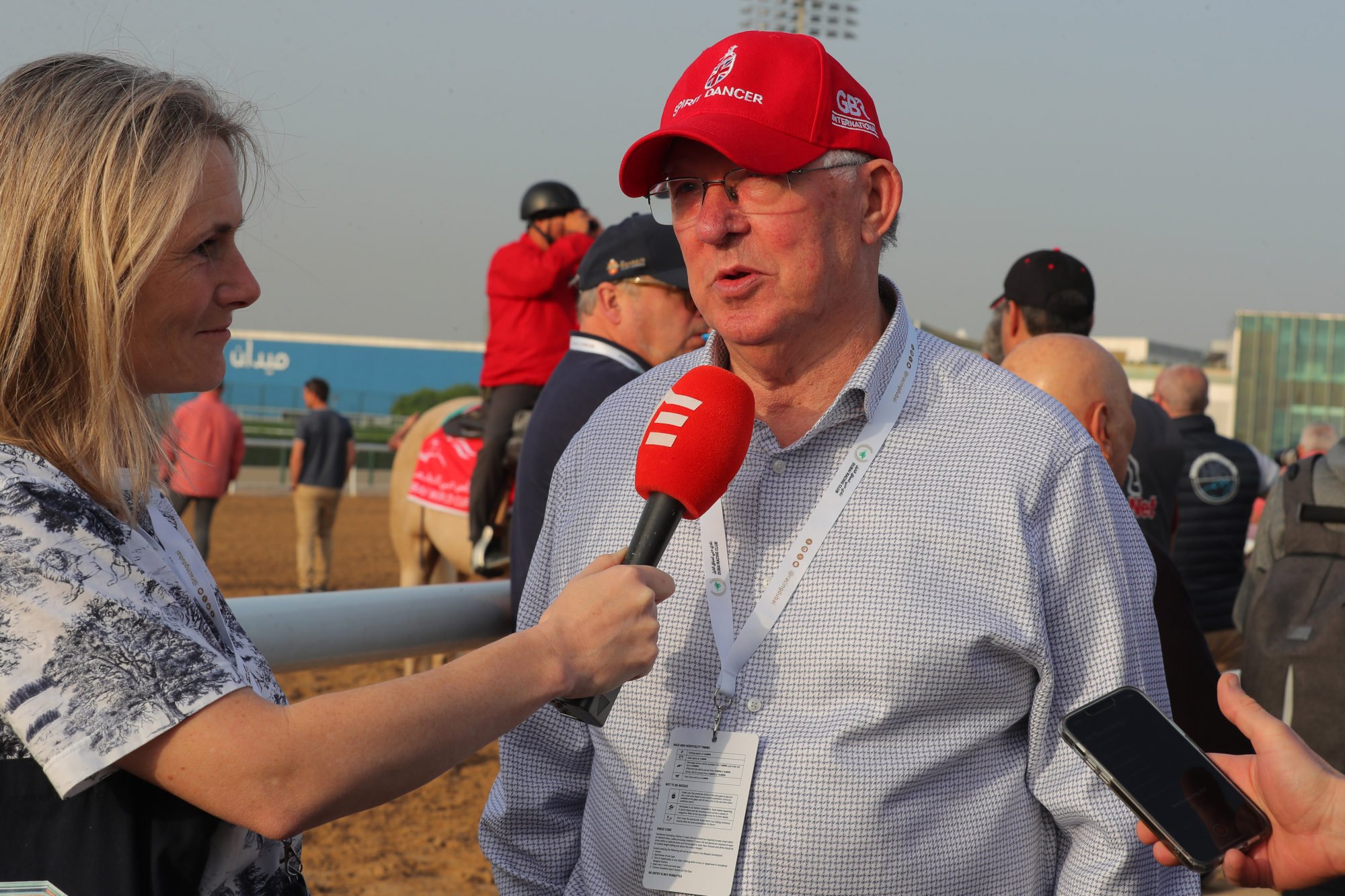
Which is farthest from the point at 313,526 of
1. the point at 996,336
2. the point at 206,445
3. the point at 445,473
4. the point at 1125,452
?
the point at 1125,452

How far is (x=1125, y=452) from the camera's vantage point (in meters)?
3.18

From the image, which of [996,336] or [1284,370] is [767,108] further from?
[1284,370]

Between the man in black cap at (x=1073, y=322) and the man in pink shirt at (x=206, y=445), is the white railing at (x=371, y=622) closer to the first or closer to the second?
the man in black cap at (x=1073, y=322)

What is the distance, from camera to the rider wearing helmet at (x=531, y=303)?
21.3ft

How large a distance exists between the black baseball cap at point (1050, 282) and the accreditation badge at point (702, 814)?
3.22 metres

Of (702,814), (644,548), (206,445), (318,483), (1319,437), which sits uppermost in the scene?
(644,548)

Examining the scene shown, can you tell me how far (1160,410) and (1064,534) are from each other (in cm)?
293

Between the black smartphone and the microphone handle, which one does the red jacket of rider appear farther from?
the black smartphone

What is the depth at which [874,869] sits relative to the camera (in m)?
1.89

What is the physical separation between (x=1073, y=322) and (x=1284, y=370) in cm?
5272

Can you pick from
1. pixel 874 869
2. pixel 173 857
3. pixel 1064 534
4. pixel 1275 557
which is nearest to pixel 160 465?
pixel 173 857

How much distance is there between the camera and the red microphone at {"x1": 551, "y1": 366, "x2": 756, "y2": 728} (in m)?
1.75

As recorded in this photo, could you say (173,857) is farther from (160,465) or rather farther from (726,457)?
(726,457)

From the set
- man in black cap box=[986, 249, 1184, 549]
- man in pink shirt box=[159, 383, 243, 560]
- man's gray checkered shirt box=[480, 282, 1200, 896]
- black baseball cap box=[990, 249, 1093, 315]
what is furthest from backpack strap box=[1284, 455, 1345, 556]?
man in pink shirt box=[159, 383, 243, 560]
